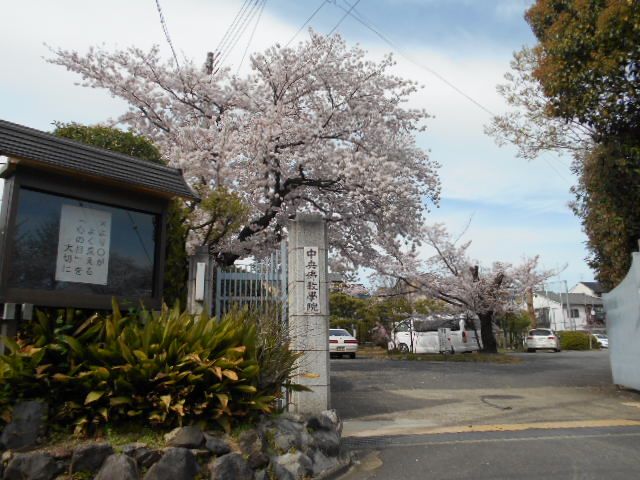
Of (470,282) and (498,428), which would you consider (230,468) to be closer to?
(498,428)

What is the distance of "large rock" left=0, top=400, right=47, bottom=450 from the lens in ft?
15.8

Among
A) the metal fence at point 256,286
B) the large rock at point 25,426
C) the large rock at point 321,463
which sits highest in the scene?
the metal fence at point 256,286

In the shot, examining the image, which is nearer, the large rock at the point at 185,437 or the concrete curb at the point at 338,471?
the large rock at the point at 185,437

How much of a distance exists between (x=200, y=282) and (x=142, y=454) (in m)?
2.93

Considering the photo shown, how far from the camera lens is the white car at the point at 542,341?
32938 mm

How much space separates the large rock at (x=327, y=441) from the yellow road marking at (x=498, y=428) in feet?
4.82

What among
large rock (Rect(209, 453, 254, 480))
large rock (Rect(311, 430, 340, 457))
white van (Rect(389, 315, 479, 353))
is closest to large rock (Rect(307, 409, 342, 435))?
large rock (Rect(311, 430, 340, 457))

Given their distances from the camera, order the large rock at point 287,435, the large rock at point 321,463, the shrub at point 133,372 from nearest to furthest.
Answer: the shrub at point 133,372, the large rock at point 287,435, the large rock at point 321,463

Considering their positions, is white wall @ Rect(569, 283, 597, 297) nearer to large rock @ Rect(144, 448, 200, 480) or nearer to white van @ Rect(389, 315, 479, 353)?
white van @ Rect(389, 315, 479, 353)

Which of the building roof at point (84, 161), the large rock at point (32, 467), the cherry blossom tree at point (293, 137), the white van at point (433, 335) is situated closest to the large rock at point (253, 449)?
the large rock at point (32, 467)

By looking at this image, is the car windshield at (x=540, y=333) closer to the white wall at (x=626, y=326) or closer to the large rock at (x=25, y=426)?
the white wall at (x=626, y=326)

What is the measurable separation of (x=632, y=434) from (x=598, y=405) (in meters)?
2.97

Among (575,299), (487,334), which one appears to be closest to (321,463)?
(487,334)

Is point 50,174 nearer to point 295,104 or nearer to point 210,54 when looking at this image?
point 295,104
